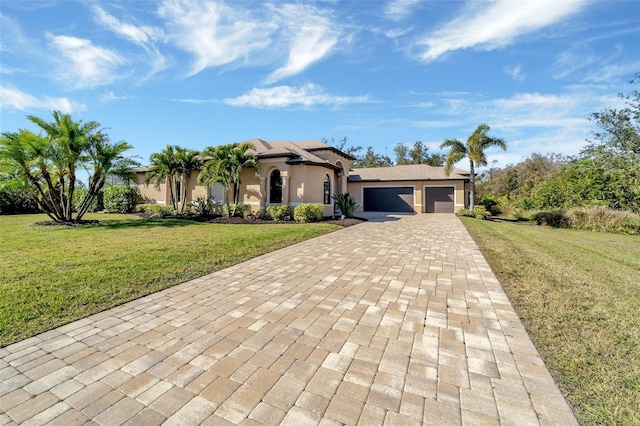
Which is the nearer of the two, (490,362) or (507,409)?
(507,409)

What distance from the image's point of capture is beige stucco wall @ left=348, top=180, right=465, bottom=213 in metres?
24.0

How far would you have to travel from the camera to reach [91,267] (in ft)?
18.3

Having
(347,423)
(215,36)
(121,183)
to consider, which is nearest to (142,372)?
(347,423)

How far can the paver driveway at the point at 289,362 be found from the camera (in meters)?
2.02

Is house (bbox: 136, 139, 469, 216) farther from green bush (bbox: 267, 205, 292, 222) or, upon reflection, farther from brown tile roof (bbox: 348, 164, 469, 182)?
green bush (bbox: 267, 205, 292, 222)

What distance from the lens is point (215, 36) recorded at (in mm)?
9102

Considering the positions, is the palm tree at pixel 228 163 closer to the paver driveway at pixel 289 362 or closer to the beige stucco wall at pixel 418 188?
the paver driveway at pixel 289 362

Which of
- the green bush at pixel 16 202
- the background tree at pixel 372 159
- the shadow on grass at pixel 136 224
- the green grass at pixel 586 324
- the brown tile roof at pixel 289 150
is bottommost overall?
the green grass at pixel 586 324

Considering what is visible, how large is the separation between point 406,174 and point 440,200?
13.1 ft

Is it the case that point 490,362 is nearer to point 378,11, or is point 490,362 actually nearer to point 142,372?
point 142,372

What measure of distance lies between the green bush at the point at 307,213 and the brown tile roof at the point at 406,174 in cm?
1279

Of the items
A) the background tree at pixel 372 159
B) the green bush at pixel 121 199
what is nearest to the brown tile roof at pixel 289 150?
the green bush at pixel 121 199

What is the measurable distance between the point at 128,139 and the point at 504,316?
661 inches

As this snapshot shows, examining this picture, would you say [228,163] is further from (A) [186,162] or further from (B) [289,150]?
(B) [289,150]
